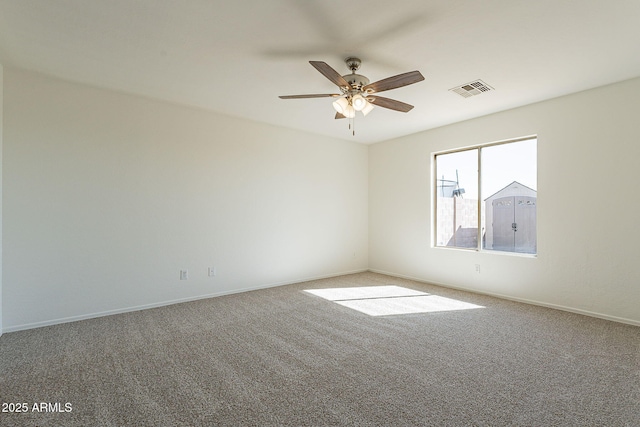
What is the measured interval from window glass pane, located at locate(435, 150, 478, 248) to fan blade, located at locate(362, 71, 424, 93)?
2876 mm

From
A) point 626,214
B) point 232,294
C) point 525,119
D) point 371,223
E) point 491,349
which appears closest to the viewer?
point 491,349

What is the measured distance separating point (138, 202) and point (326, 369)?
3080 mm

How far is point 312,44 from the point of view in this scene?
2.63m

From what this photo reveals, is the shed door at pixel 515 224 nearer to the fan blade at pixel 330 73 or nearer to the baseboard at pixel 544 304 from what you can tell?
the baseboard at pixel 544 304

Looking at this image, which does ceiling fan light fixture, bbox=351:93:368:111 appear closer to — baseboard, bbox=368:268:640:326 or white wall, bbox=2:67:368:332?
white wall, bbox=2:67:368:332

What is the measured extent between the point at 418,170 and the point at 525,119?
1.76 m

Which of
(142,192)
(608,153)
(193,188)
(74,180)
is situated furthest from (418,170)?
(74,180)

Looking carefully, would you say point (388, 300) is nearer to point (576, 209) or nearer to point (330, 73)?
point (576, 209)

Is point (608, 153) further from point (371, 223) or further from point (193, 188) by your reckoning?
point (193, 188)

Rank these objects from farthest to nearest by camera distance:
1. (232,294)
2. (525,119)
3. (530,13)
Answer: (232,294) < (525,119) < (530,13)

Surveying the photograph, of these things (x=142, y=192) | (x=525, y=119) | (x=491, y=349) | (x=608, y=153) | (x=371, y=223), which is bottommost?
(x=491, y=349)

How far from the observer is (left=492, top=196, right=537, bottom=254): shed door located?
4.18 meters

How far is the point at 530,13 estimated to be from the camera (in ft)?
7.30

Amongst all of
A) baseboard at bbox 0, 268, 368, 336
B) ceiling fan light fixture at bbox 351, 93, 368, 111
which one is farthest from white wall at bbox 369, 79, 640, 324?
baseboard at bbox 0, 268, 368, 336
